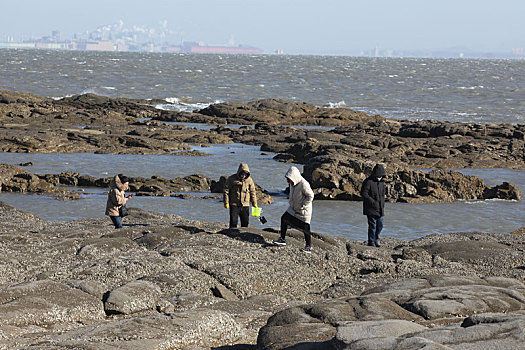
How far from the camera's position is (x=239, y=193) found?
1385cm

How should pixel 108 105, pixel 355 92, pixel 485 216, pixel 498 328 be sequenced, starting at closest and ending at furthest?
pixel 498 328 → pixel 485 216 → pixel 108 105 → pixel 355 92

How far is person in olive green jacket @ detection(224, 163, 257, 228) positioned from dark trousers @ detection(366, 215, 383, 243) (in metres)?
2.76

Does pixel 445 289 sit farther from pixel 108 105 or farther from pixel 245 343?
pixel 108 105

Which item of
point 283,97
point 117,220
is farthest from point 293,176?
point 283,97

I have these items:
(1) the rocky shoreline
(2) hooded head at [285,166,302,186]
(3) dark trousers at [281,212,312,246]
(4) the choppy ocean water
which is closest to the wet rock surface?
(1) the rocky shoreline

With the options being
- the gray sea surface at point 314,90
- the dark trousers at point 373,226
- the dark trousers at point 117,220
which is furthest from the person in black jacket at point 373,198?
the gray sea surface at point 314,90

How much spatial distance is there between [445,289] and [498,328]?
3047 mm

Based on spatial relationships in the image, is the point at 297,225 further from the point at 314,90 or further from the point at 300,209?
the point at 314,90

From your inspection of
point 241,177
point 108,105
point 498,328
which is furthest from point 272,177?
point 108,105

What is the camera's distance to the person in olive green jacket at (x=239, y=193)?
45.0 ft

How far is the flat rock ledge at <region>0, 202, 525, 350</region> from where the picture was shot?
7.34m

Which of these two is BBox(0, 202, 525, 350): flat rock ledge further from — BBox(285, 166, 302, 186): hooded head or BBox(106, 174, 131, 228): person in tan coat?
BBox(285, 166, 302, 186): hooded head

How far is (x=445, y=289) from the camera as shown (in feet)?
31.1

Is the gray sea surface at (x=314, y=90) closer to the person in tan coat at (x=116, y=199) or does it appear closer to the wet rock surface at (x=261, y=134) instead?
the wet rock surface at (x=261, y=134)
